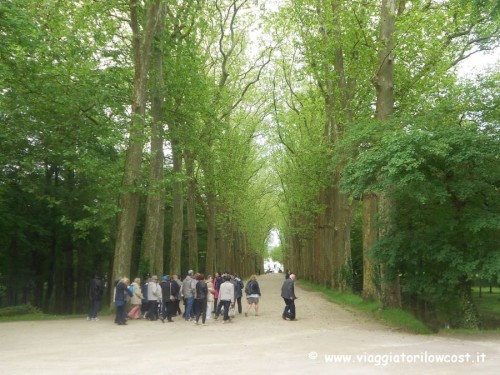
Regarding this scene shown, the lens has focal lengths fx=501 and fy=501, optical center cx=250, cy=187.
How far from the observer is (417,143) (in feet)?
43.0

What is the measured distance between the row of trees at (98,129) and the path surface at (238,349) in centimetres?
453

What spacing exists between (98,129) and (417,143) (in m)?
12.1

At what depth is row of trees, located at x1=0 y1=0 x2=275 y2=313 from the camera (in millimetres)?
18016

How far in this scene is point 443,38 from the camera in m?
20.2

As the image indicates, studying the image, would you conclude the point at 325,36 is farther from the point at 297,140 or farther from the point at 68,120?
the point at 297,140

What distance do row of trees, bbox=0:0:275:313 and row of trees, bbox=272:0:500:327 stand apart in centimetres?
582

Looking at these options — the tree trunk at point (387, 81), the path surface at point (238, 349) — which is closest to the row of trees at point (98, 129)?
the path surface at point (238, 349)

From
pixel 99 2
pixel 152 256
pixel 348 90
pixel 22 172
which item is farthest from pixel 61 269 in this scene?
pixel 348 90

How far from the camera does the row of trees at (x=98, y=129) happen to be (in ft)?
59.1

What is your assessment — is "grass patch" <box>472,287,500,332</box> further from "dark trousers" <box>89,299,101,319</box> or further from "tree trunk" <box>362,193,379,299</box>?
Answer: "dark trousers" <box>89,299,101,319</box>

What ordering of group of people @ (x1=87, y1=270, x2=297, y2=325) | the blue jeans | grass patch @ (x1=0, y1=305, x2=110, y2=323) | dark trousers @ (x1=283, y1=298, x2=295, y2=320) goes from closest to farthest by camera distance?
1. group of people @ (x1=87, y1=270, x2=297, y2=325)
2. dark trousers @ (x1=283, y1=298, x2=295, y2=320)
3. the blue jeans
4. grass patch @ (x1=0, y1=305, x2=110, y2=323)

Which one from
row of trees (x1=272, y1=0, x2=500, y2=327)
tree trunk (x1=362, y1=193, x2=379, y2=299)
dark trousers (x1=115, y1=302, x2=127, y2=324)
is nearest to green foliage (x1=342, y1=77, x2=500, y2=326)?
row of trees (x1=272, y1=0, x2=500, y2=327)

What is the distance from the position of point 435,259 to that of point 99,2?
15394mm

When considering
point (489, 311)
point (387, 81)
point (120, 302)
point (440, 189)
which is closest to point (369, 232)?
point (387, 81)
